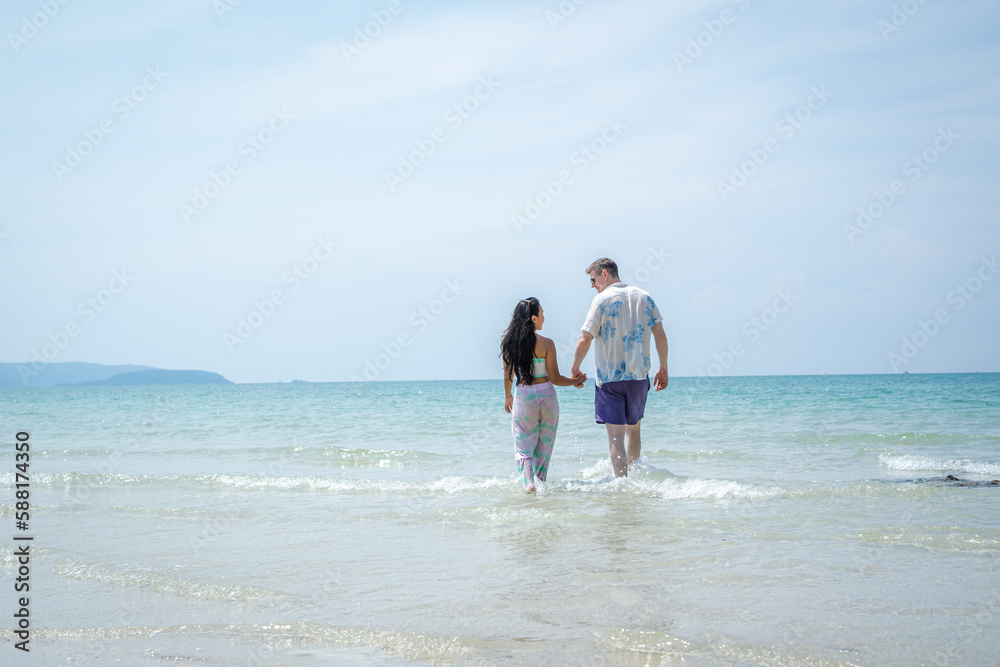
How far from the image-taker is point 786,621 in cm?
305

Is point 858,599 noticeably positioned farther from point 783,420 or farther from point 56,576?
point 783,420

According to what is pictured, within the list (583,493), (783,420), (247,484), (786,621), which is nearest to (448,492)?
(583,493)

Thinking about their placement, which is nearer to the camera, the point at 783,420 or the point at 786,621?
the point at 786,621

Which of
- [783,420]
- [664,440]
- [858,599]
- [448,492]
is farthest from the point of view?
[783,420]

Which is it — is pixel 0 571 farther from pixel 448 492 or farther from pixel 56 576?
pixel 448 492

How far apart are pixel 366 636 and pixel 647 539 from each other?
7.24ft

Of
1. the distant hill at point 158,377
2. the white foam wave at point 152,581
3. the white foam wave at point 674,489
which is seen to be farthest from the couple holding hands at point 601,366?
the distant hill at point 158,377

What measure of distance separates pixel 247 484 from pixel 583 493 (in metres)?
3.97

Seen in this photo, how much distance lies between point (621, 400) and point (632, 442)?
1.54 ft

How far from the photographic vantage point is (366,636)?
3.07m

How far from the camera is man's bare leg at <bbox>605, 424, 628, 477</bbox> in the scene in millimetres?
6562

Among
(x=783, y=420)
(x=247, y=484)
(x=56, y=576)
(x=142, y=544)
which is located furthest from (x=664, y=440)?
(x=56, y=576)

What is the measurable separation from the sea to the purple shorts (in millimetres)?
672

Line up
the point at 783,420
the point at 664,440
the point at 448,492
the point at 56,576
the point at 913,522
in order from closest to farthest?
the point at 56,576 → the point at 913,522 → the point at 448,492 → the point at 664,440 → the point at 783,420
